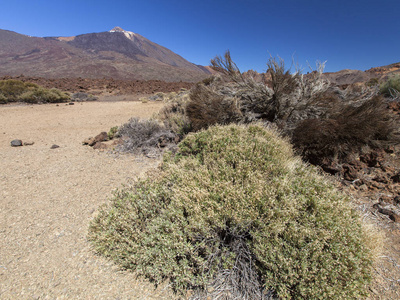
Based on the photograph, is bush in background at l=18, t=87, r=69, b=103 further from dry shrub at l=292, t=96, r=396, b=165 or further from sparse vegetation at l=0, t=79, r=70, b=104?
dry shrub at l=292, t=96, r=396, b=165

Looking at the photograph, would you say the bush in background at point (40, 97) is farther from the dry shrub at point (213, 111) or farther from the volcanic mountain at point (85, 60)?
the volcanic mountain at point (85, 60)

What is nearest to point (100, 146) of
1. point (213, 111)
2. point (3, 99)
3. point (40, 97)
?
point (213, 111)

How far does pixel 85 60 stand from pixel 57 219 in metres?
57.4

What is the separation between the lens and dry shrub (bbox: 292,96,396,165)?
336cm

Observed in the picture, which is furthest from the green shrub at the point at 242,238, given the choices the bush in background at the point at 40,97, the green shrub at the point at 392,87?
the bush in background at the point at 40,97

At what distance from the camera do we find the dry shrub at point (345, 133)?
336 centimetres

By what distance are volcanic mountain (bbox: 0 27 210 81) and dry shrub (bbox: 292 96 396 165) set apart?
3516 cm

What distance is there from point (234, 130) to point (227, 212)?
6.11 ft

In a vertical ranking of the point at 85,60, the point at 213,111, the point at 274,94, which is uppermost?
the point at 85,60

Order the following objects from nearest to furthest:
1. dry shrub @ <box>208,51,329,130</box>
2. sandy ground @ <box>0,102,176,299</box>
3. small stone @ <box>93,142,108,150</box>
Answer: sandy ground @ <box>0,102,176,299</box>
dry shrub @ <box>208,51,329,130</box>
small stone @ <box>93,142,108,150</box>

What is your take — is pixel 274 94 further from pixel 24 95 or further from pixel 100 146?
pixel 24 95

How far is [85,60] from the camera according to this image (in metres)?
48.4

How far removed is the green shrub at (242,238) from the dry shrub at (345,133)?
1.56 meters

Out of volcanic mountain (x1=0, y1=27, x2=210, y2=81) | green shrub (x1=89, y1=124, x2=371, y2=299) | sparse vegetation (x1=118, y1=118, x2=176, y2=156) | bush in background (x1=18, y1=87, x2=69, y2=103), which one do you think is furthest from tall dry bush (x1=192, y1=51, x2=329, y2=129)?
volcanic mountain (x1=0, y1=27, x2=210, y2=81)
